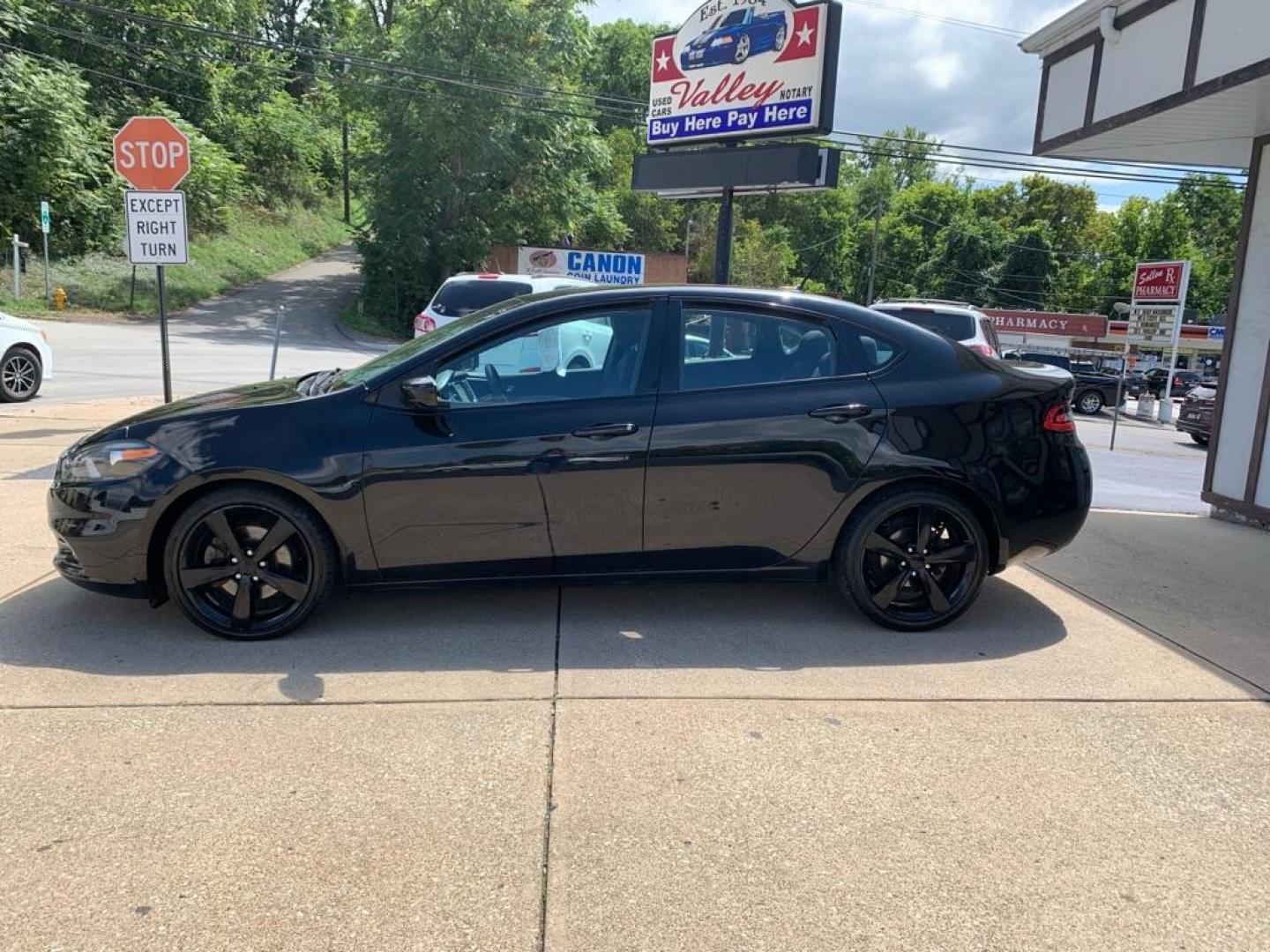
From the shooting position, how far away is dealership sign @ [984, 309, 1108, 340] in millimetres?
40938

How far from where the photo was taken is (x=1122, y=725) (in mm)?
3648

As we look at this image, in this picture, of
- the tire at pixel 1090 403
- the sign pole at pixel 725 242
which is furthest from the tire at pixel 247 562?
the tire at pixel 1090 403

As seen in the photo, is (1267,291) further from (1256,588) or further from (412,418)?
(412,418)

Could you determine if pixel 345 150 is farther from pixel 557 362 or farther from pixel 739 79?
pixel 557 362

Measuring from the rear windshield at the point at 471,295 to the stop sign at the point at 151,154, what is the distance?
12.9 ft

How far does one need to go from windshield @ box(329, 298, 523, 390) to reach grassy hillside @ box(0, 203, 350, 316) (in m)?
26.1

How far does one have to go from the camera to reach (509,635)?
4.34 meters

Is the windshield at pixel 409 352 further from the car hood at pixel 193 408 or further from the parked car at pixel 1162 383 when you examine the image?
the parked car at pixel 1162 383

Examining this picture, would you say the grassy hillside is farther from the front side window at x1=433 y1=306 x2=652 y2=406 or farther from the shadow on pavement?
the front side window at x1=433 y1=306 x2=652 y2=406

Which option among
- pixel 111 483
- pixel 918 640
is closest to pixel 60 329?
pixel 111 483

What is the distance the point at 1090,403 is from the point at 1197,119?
23418 mm

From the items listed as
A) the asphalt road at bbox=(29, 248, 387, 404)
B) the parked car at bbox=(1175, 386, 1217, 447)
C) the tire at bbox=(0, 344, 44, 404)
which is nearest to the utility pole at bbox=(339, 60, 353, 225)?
the asphalt road at bbox=(29, 248, 387, 404)

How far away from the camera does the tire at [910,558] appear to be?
444 cm

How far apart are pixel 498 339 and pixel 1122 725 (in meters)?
3.11
